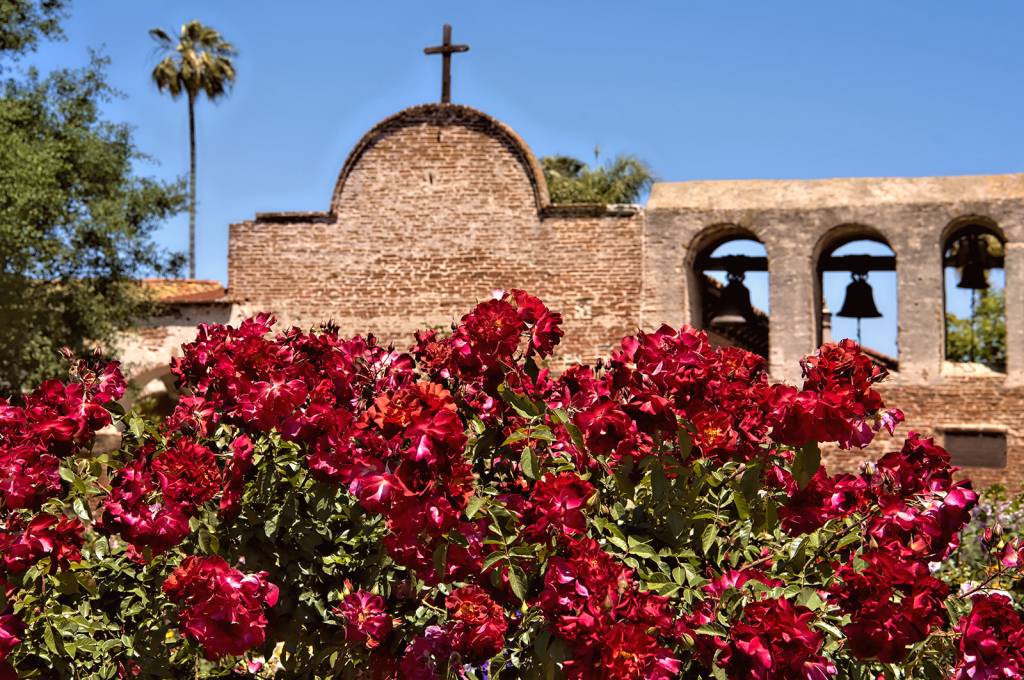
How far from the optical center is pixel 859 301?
11.5 meters

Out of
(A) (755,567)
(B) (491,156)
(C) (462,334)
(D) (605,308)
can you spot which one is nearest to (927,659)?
(A) (755,567)

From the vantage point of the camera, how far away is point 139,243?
14602 mm

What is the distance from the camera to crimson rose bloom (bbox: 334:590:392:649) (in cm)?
290

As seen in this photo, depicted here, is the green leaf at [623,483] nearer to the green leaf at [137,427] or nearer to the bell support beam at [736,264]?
the green leaf at [137,427]

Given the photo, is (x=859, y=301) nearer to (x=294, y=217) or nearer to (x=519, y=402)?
(x=294, y=217)

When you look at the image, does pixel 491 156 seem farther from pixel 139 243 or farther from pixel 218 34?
pixel 218 34

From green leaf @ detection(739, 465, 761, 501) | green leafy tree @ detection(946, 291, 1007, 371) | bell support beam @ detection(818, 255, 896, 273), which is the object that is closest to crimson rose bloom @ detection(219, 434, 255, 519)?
green leaf @ detection(739, 465, 761, 501)

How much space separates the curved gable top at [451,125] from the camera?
11961 mm

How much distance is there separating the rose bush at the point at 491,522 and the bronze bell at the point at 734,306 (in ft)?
25.4

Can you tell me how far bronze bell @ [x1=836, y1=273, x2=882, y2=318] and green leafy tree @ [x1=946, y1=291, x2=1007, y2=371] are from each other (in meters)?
19.4

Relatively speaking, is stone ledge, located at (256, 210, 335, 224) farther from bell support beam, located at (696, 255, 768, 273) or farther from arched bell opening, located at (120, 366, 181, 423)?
bell support beam, located at (696, 255, 768, 273)

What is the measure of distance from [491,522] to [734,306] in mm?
9004

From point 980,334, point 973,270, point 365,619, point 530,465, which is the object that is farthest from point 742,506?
point 980,334

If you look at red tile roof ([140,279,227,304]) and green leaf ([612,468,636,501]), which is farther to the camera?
red tile roof ([140,279,227,304])
